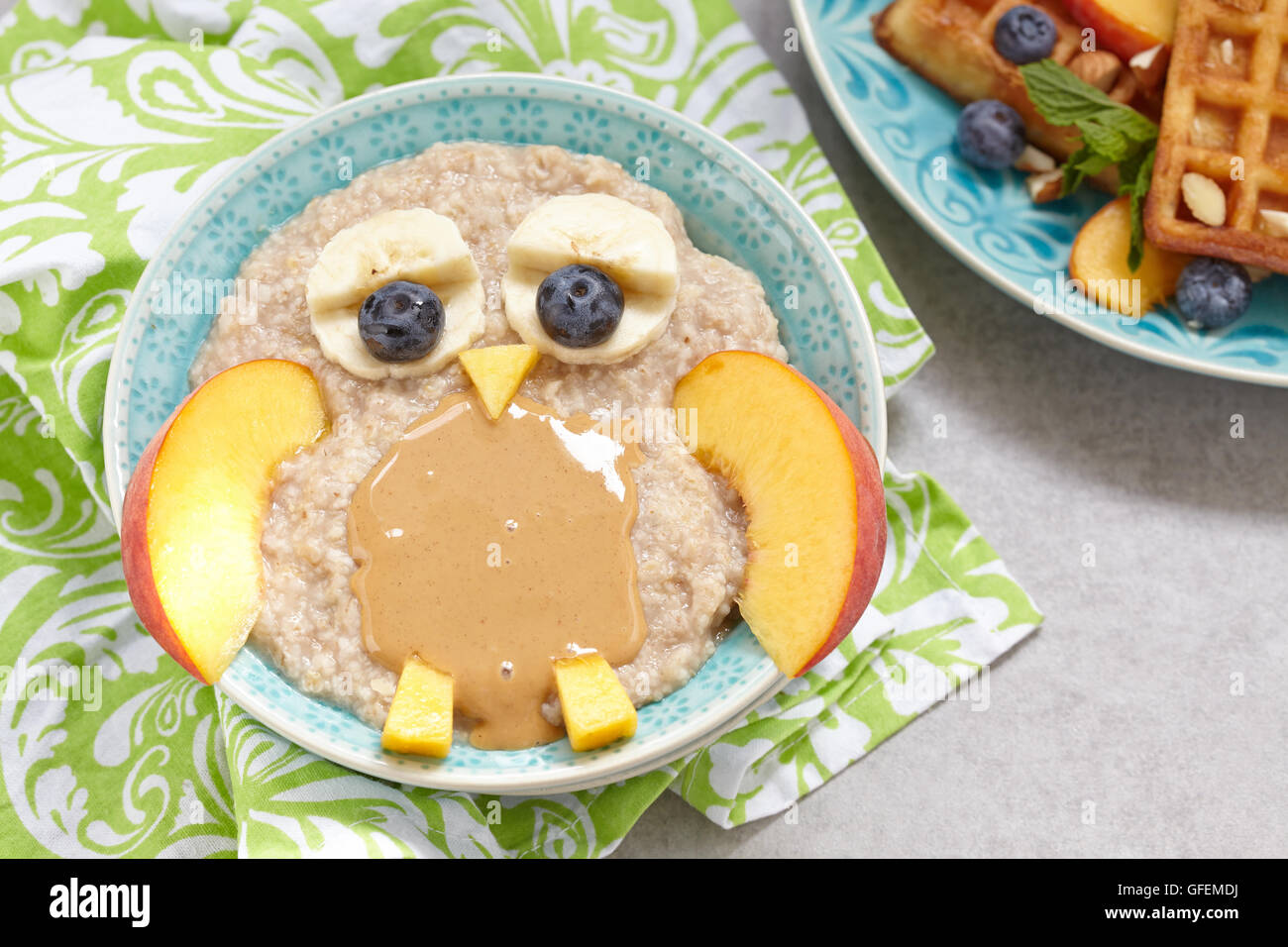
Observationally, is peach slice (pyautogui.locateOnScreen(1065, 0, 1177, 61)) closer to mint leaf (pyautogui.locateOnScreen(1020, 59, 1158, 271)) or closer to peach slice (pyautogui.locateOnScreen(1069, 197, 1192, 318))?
mint leaf (pyautogui.locateOnScreen(1020, 59, 1158, 271))

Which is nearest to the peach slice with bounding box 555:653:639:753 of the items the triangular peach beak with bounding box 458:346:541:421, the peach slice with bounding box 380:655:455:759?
the peach slice with bounding box 380:655:455:759

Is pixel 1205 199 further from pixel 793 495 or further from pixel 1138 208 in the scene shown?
pixel 793 495

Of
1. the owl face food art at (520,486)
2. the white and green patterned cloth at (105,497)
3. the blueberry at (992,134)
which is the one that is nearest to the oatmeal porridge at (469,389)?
the owl face food art at (520,486)

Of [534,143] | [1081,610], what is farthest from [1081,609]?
[534,143]

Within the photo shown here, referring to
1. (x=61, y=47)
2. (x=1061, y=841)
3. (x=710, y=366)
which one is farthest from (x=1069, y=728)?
(x=61, y=47)

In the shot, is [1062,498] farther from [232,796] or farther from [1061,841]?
[232,796]

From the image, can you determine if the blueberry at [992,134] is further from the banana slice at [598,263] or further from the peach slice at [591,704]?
the peach slice at [591,704]
